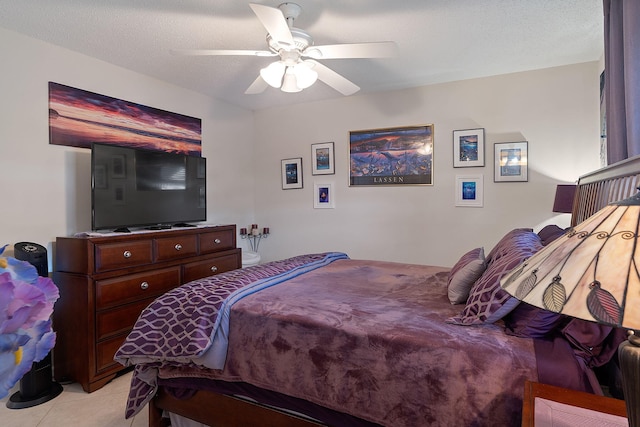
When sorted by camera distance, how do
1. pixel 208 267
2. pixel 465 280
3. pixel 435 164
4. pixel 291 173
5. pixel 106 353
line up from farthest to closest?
pixel 291 173
pixel 435 164
pixel 208 267
pixel 106 353
pixel 465 280

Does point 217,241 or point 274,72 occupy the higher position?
point 274,72

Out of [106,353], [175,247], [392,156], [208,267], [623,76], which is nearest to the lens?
[623,76]

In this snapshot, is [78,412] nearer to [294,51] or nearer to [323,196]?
[294,51]

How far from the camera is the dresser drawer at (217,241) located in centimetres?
317

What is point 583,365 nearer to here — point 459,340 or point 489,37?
point 459,340

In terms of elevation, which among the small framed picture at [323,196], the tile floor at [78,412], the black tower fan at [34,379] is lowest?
the tile floor at [78,412]

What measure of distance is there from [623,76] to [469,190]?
77.0 inches

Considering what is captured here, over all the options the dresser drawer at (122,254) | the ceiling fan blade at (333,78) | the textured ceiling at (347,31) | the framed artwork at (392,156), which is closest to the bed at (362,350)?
the dresser drawer at (122,254)

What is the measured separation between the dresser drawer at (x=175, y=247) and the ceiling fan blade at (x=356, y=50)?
6.03 ft

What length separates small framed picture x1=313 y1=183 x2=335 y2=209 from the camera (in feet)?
13.5

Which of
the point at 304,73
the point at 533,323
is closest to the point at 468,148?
the point at 304,73

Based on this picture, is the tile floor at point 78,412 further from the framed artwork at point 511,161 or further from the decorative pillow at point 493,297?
the framed artwork at point 511,161

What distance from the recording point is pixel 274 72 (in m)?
2.22

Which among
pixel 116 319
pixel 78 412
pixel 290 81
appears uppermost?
pixel 290 81
